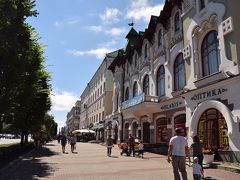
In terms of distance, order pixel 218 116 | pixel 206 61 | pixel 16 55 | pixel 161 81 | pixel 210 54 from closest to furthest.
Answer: pixel 16 55, pixel 218 116, pixel 210 54, pixel 206 61, pixel 161 81

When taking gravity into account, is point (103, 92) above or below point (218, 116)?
above

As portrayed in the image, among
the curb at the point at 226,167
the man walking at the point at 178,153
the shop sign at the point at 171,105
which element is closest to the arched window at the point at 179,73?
the shop sign at the point at 171,105

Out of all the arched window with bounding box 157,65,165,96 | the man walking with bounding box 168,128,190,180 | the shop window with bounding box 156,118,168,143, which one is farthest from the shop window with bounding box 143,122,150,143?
the man walking with bounding box 168,128,190,180

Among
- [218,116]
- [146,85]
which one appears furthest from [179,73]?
[146,85]

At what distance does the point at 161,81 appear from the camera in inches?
942

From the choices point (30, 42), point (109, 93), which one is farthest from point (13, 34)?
point (109, 93)

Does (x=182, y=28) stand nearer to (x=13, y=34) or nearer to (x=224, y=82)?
(x=224, y=82)

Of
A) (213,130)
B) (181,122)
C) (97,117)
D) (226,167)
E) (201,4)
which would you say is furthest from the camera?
(97,117)

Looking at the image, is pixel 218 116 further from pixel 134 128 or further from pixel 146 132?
pixel 134 128

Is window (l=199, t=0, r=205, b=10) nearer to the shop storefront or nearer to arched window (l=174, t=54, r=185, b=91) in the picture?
arched window (l=174, t=54, r=185, b=91)

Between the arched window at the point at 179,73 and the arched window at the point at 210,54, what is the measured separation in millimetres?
2876

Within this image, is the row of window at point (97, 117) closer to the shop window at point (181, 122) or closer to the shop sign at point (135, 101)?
the shop sign at point (135, 101)

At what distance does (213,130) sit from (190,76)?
4.01m

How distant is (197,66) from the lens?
1741 centimetres
